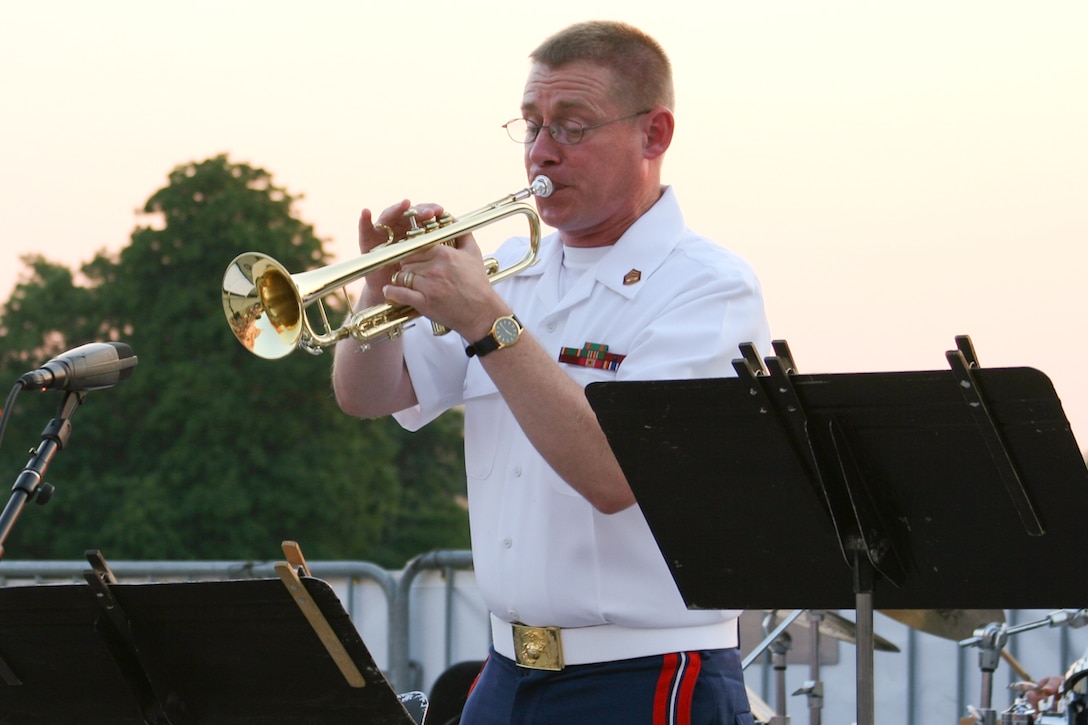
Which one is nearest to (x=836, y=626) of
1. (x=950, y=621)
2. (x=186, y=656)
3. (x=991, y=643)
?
(x=950, y=621)

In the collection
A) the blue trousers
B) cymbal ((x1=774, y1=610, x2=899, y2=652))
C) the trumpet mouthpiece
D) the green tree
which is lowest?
the blue trousers

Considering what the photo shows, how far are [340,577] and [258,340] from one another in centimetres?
373

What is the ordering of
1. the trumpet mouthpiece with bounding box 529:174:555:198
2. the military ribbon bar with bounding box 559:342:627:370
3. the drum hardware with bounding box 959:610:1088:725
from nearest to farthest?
the military ribbon bar with bounding box 559:342:627:370 < the trumpet mouthpiece with bounding box 529:174:555:198 < the drum hardware with bounding box 959:610:1088:725

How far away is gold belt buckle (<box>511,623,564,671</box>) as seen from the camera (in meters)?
3.16

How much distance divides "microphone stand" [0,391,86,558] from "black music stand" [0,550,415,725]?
20 centimetres

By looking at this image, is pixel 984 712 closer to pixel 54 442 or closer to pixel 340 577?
pixel 340 577

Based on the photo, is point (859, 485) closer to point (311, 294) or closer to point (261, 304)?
point (311, 294)

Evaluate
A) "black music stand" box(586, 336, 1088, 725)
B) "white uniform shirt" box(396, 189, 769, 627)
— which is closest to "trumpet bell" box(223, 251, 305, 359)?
"white uniform shirt" box(396, 189, 769, 627)

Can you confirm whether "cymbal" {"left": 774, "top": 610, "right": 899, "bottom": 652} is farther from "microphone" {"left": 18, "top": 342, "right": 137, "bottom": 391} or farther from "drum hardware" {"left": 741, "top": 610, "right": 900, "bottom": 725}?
"microphone" {"left": 18, "top": 342, "right": 137, "bottom": 391}

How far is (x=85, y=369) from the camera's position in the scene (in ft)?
10.5

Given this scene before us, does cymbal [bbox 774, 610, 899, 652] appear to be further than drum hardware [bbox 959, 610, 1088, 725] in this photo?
Yes

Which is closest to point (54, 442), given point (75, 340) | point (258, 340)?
point (258, 340)

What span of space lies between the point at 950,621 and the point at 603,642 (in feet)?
9.91

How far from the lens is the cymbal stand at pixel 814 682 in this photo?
568 cm
